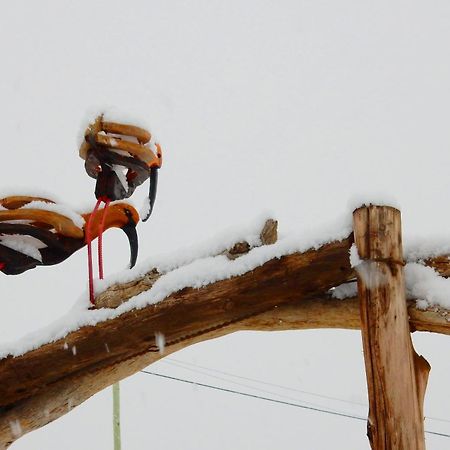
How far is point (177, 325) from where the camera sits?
97.6 inches

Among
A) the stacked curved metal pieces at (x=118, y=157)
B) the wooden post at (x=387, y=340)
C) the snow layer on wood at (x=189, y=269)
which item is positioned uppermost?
the stacked curved metal pieces at (x=118, y=157)

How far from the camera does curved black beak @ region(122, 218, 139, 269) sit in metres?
3.41

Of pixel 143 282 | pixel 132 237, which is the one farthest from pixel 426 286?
pixel 132 237

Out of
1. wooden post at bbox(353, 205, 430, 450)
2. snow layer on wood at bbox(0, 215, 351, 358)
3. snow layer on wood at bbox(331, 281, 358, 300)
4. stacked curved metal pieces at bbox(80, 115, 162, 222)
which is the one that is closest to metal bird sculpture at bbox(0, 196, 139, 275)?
stacked curved metal pieces at bbox(80, 115, 162, 222)

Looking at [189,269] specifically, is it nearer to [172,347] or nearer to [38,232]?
[172,347]

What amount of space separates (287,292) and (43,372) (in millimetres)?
1259

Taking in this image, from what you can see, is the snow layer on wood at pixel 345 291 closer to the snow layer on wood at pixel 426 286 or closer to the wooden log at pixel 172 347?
the wooden log at pixel 172 347

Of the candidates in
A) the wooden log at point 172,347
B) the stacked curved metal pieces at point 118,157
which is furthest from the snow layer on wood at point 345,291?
the stacked curved metal pieces at point 118,157

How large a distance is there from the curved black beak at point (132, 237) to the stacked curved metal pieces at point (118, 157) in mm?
249

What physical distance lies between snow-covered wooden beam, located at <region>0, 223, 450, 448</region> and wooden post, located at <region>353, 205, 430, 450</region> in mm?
113

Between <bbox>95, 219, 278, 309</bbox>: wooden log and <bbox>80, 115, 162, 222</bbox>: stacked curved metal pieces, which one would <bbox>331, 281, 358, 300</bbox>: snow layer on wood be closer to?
<bbox>95, 219, 278, 309</bbox>: wooden log

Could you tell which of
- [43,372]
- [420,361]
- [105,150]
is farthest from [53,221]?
[420,361]

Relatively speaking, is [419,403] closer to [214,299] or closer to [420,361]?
[420,361]

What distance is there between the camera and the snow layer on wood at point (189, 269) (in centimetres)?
222
